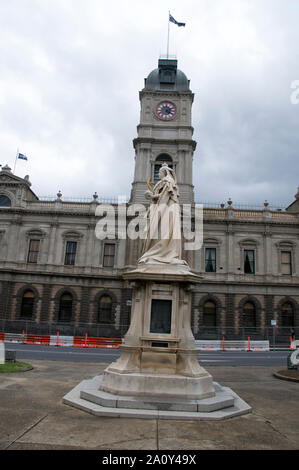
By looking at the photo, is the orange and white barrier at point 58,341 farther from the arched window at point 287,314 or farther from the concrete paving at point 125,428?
the concrete paving at point 125,428

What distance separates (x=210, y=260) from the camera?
3603 cm

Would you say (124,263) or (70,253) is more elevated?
(70,253)

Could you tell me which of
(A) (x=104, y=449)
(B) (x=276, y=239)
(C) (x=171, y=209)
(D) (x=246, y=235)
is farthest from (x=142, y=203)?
(A) (x=104, y=449)

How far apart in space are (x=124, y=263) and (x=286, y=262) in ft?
53.2

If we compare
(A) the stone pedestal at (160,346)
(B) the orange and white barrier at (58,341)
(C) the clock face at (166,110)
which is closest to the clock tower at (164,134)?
(C) the clock face at (166,110)

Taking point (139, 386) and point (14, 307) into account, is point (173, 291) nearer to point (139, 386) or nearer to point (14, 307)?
point (139, 386)

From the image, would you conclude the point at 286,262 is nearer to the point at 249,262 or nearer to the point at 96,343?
the point at 249,262

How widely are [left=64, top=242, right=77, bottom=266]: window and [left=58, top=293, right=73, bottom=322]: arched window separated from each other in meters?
3.22

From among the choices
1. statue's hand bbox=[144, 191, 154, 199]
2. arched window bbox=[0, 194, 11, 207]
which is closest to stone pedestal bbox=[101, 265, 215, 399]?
statue's hand bbox=[144, 191, 154, 199]

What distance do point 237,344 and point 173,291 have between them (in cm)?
2443

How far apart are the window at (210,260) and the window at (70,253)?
13439 mm

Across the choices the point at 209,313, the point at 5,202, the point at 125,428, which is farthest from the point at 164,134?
the point at 125,428

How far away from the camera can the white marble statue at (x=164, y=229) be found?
29.4 feet

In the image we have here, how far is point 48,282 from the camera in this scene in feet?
116
